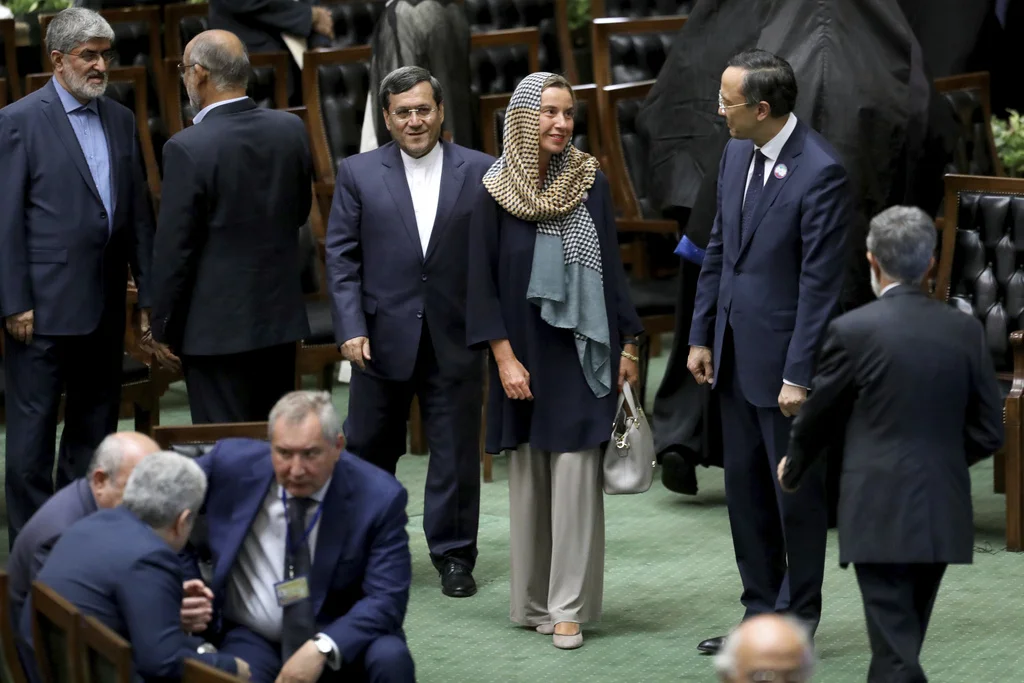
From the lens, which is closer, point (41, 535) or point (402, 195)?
point (41, 535)

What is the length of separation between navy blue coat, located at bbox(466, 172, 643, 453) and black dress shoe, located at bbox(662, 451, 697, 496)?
1339 millimetres

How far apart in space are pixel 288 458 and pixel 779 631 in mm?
1255

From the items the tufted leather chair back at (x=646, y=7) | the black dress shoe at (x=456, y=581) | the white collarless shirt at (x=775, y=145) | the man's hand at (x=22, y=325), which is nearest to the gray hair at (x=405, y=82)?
the white collarless shirt at (x=775, y=145)

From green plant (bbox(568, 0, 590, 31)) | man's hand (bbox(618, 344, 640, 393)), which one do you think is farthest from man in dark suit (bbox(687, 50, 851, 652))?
green plant (bbox(568, 0, 590, 31))

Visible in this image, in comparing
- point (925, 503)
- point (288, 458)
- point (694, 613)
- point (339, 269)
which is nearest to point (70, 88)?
point (339, 269)

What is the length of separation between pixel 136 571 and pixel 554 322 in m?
1.56

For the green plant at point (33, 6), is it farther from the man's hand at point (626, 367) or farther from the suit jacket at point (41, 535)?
the suit jacket at point (41, 535)

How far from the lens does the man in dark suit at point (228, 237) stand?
15.9 feet

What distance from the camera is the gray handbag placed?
4.65 m

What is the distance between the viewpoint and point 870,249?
146 inches

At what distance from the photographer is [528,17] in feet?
29.0

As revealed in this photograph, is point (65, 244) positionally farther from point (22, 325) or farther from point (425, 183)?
point (425, 183)

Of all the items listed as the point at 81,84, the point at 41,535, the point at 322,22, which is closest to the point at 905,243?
the point at 41,535

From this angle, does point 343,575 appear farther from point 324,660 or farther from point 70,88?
point 70,88
